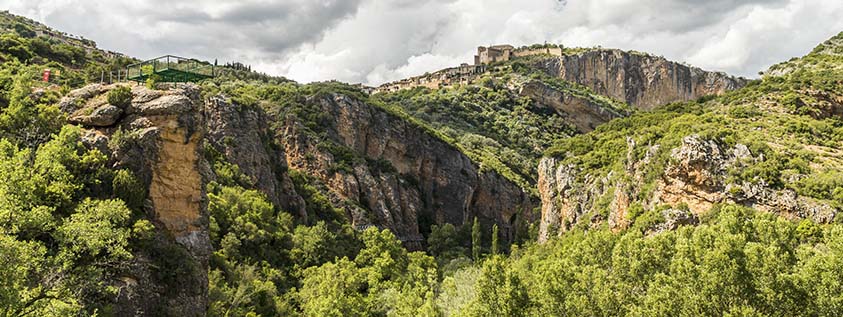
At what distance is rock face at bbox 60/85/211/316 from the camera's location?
107 ft

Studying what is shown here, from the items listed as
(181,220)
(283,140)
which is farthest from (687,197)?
(283,140)

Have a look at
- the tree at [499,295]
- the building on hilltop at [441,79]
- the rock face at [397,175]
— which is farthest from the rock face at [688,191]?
the building on hilltop at [441,79]

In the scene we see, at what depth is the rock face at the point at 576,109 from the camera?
15850 centimetres

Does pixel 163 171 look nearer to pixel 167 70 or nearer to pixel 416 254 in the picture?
pixel 167 70

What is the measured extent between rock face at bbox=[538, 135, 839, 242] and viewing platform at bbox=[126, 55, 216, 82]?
110 ft

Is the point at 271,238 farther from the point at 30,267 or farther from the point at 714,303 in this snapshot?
the point at 714,303

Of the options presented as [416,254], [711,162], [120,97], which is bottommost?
[416,254]

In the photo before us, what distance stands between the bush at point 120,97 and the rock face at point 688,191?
3411cm

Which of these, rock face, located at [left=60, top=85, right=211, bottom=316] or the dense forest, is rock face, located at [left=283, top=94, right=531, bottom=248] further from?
rock face, located at [left=60, top=85, right=211, bottom=316]

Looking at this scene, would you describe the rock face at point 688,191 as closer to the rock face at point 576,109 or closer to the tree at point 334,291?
the tree at point 334,291

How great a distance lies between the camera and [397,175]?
99500 mm

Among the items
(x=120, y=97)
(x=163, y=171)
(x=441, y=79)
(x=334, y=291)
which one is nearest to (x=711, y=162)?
(x=334, y=291)

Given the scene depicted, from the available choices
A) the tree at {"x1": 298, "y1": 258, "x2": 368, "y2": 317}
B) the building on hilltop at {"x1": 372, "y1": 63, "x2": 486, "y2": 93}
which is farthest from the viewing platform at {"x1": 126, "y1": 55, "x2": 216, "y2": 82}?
the building on hilltop at {"x1": 372, "y1": 63, "x2": 486, "y2": 93}

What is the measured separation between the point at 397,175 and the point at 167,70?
194 ft
